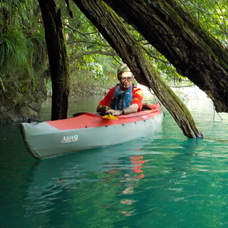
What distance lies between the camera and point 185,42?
5.72 feet

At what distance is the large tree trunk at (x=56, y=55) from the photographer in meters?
5.20

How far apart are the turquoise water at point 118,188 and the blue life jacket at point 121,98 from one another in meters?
1.01

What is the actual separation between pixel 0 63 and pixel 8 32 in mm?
734

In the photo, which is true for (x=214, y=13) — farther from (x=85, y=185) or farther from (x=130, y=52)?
(x=85, y=185)

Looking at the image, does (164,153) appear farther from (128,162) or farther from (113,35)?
(113,35)

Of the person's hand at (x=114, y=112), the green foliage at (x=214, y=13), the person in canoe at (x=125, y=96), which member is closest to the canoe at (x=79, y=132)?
the person's hand at (x=114, y=112)

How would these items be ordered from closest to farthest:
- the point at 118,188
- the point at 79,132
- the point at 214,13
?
the point at 118,188 → the point at 214,13 → the point at 79,132

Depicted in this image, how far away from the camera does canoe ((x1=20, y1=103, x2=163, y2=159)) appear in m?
4.88

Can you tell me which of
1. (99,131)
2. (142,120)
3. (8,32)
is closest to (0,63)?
(8,32)

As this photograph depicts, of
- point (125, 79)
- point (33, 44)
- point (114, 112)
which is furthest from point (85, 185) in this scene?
point (33, 44)

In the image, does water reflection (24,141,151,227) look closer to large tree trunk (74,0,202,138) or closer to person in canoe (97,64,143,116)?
large tree trunk (74,0,202,138)

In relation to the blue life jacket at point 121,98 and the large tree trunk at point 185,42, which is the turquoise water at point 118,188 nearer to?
the blue life jacket at point 121,98

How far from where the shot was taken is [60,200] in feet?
10.7

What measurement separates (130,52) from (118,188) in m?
1.92
